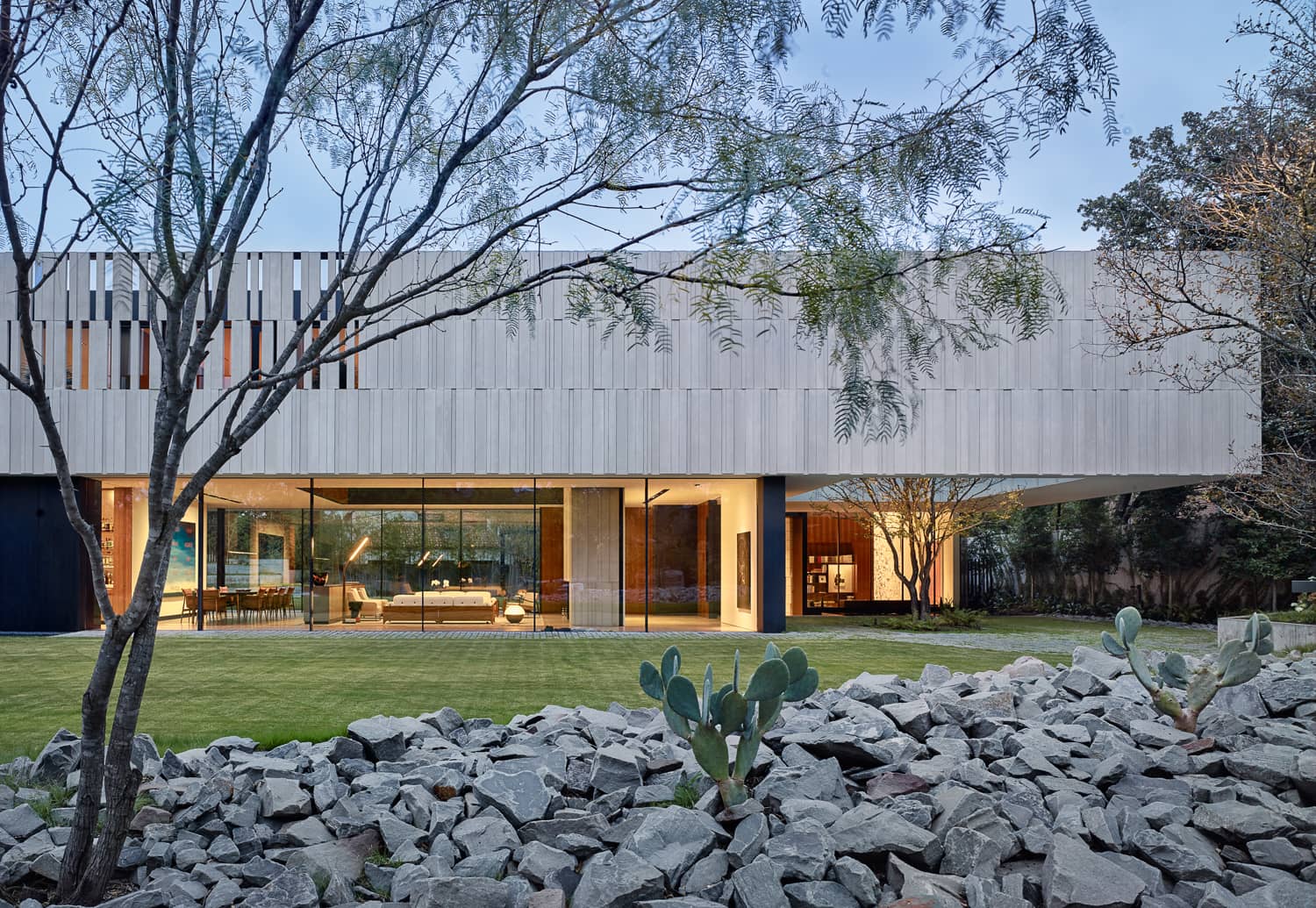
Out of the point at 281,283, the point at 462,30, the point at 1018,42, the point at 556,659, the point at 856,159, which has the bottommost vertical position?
the point at 556,659

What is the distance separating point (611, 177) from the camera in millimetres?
4621

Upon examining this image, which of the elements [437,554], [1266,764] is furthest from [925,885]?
[437,554]

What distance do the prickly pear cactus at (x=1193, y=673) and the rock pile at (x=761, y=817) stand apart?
0.48ft

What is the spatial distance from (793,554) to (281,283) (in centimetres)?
1578

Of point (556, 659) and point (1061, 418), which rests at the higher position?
point (1061, 418)

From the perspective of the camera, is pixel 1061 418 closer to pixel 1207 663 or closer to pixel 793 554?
pixel 793 554

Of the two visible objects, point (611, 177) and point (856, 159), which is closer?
point (856, 159)

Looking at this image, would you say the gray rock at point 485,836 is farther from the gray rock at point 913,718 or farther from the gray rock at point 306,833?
the gray rock at point 913,718

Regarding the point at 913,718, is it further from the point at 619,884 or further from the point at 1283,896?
the point at 619,884

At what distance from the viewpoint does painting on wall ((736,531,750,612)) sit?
20359 mm

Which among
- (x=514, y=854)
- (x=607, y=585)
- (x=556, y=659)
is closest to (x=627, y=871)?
(x=514, y=854)

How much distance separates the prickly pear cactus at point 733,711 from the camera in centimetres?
461

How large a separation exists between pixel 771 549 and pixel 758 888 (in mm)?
15438

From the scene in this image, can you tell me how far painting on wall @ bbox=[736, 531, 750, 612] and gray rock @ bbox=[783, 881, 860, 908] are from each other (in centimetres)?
1626
